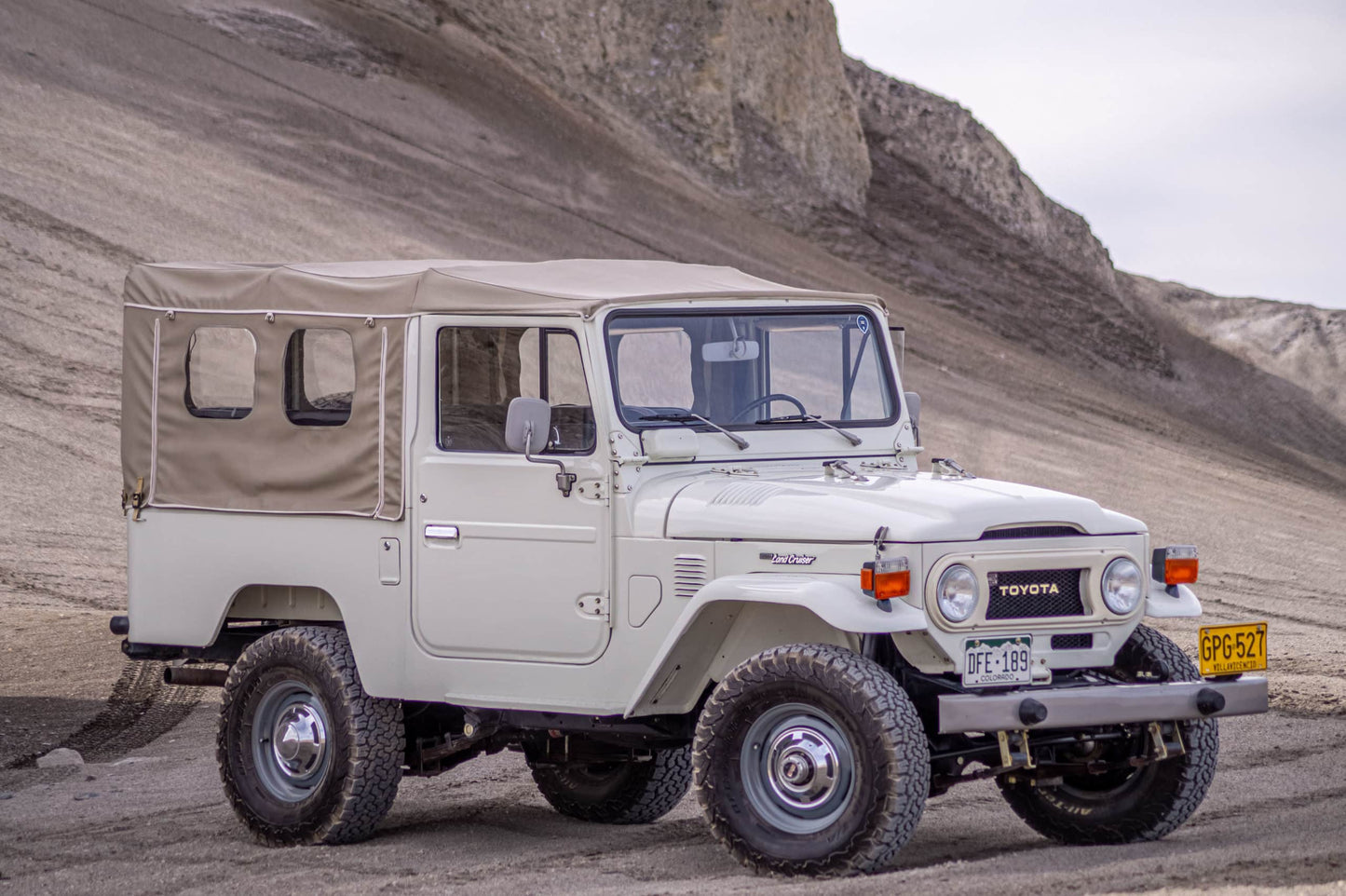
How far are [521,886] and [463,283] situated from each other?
2674 millimetres

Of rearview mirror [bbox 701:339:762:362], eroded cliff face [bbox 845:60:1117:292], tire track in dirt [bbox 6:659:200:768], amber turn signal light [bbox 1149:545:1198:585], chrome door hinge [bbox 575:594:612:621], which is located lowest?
tire track in dirt [bbox 6:659:200:768]

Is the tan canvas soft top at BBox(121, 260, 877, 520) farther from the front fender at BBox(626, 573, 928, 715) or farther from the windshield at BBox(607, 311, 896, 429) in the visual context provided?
the front fender at BBox(626, 573, 928, 715)

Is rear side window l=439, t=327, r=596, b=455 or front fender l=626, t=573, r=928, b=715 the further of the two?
rear side window l=439, t=327, r=596, b=455

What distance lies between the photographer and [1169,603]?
7.42 m

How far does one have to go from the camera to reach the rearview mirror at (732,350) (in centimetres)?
797

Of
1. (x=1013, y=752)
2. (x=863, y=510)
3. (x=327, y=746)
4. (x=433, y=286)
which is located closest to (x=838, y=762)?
(x=1013, y=752)

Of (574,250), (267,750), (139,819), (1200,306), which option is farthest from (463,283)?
(1200,306)

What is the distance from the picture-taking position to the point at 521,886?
7.01 metres

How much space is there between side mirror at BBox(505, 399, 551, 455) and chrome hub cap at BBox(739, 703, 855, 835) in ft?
5.13

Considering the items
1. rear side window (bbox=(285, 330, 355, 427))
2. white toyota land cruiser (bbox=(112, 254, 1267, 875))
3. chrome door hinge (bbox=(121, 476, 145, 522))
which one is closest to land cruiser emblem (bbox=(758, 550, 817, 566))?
white toyota land cruiser (bbox=(112, 254, 1267, 875))

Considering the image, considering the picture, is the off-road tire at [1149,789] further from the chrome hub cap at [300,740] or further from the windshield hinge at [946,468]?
the chrome hub cap at [300,740]

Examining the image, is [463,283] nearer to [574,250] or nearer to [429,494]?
[429,494]

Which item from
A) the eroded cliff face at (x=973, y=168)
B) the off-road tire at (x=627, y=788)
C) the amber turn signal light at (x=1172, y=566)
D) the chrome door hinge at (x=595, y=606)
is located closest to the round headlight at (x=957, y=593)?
the amber turn signal light at (x=1172, y=566)

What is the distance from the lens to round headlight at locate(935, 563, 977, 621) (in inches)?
268
